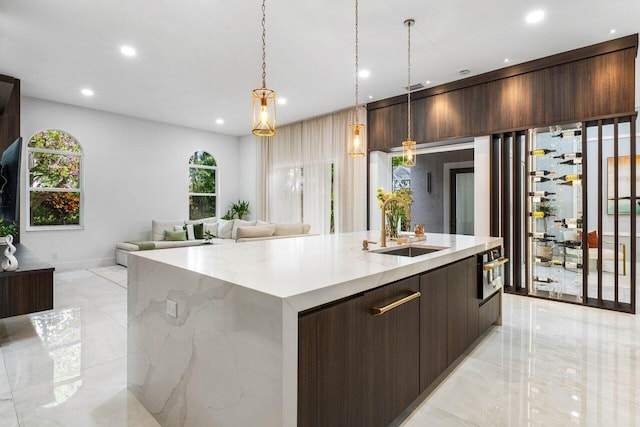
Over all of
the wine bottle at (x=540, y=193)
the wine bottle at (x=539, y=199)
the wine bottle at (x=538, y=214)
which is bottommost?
the wine bottle at (x=538, y=214)

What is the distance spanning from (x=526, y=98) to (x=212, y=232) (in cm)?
620

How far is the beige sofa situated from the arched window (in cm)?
37

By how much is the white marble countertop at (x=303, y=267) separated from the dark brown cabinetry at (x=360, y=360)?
66 mm

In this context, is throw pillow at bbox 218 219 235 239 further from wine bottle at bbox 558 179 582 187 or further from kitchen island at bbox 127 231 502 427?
wine bottle at bbox 558 179 582 187

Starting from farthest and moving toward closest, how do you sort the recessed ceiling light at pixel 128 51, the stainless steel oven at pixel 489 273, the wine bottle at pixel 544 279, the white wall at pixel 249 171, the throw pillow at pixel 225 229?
the white wall at pixel 249 171
the throw pillow at pixel 225 229
the wine bottle at pixel 544 279
the recessed ceiling light at pixel 128 51
the stainless steel oven at pixel 489 273

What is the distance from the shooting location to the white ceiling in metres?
3.06

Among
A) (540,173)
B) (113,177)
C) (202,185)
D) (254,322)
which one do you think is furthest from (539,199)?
(113,177)

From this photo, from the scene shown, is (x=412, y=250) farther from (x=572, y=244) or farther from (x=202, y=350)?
(x=572, y=244)

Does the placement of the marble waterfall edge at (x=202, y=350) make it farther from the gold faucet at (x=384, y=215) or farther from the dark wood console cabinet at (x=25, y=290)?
the dark wood console cabinet at (x=25, y=290)

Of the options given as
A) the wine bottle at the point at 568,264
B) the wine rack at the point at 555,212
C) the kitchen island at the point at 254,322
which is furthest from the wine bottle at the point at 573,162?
the kitchen island at the point at 254,322

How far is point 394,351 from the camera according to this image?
156 centimetres

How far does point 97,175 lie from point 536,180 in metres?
7.13

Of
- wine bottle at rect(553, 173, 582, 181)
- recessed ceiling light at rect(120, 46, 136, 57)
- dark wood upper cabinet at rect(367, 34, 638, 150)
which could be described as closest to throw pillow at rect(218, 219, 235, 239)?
dark wood upper cabinet at rect(367, 34, 638, 150)

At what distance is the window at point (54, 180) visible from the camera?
5.77 m
